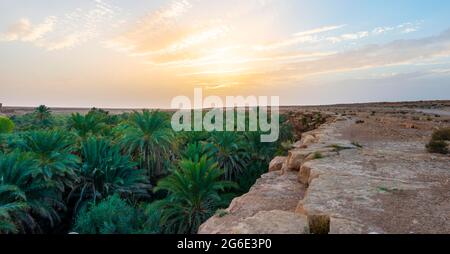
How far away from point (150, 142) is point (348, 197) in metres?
14.7

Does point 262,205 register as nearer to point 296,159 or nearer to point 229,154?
point 296,159

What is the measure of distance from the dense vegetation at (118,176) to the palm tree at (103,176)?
1.7 inches

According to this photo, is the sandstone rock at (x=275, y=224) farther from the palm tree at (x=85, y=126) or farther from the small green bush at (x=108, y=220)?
the palm tree at (x=85, y=126)

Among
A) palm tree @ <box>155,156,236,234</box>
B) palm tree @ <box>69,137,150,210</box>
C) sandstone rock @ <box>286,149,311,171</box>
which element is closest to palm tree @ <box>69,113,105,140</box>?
palm tree @ <box>69,137,150,210</box>

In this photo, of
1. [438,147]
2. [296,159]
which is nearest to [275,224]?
[296,159]

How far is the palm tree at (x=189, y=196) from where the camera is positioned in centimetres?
1181

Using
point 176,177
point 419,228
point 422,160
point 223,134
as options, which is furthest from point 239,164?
point 419,228

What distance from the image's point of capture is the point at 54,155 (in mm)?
14242

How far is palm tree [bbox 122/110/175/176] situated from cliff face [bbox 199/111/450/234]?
10348 mm

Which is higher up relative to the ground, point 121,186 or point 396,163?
point 396,163
